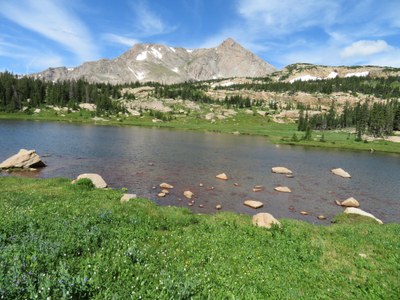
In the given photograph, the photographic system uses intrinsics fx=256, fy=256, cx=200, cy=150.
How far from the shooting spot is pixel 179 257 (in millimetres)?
13336

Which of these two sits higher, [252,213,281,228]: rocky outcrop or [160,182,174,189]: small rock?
[252,213,281,228]: rocky outcrop

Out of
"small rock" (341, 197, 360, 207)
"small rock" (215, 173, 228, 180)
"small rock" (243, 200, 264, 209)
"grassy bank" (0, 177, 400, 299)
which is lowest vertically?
"small rock" (341, 197, 360, 207)

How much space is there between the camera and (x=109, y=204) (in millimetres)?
23438

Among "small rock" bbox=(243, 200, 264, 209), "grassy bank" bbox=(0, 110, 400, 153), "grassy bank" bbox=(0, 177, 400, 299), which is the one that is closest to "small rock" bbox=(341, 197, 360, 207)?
"small rock" bbox=(243, 200, 264, 209)

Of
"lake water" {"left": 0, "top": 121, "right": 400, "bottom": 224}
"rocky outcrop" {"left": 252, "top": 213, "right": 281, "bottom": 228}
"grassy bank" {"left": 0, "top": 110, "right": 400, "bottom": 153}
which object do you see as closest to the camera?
"rocky outcrop" {"left": 252, "top": 213, "right": 281, "bottom": 228}

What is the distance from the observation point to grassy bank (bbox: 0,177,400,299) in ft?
28.6

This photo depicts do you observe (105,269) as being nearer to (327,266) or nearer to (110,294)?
(110,294)

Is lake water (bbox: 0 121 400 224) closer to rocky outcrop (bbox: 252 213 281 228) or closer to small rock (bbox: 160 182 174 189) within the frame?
small rock (bbox: 160 182 174 189)

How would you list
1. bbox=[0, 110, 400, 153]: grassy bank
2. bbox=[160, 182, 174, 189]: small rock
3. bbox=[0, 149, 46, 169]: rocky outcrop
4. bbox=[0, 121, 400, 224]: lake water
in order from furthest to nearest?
bbox=[0, 110, 400, 153]: grassy bank < bbox=[0, 149, 46, 169]: rocky outcrop < bbox=[160, 182, 174, 189]: small rock < bbox=[0, 121, 400, 224]: lake water

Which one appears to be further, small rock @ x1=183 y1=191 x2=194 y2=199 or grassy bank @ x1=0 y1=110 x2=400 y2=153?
grassy bank @ x1=0 y1=110 x2=400 y2=153

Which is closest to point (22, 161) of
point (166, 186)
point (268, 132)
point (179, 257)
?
point (166, 186)

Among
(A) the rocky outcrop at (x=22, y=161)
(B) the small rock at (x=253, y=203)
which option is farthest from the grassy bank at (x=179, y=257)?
(A) the rocky outcrop at (x=22, y=161)

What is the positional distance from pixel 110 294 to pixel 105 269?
1768 millimetres

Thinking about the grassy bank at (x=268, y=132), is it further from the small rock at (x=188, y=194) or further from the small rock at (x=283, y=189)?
the small rock at (x=188, y=194)
